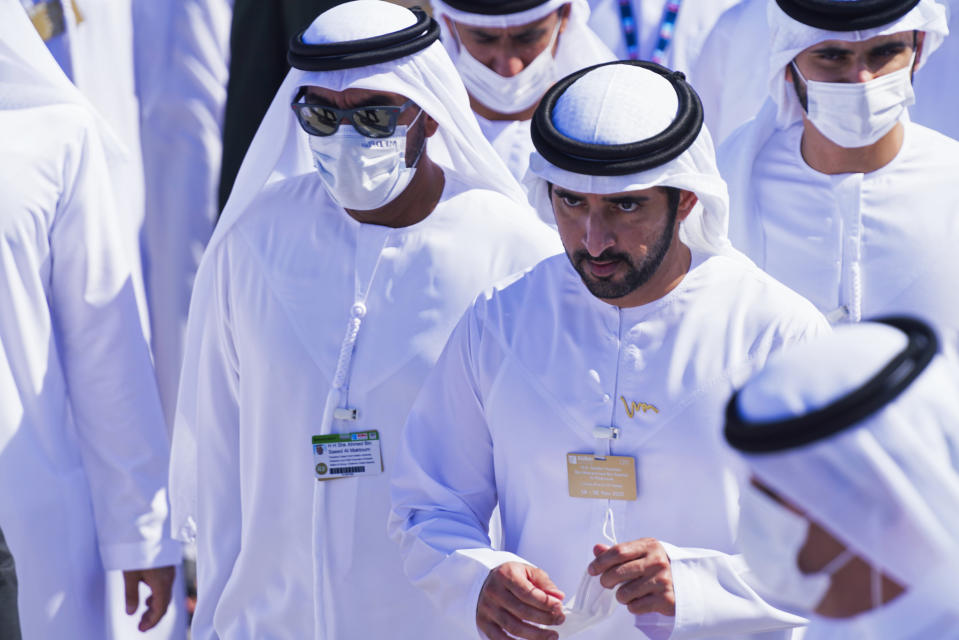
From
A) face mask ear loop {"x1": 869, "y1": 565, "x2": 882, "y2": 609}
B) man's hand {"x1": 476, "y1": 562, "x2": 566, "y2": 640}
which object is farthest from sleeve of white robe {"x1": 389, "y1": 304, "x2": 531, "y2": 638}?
face mask ear loop {"x1": 869, "y1": 565, "x2": 882, "y2": 609}

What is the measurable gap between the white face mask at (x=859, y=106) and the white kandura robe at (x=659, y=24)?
145 cm

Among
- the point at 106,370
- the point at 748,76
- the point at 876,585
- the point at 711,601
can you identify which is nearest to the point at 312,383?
the point at 106,370

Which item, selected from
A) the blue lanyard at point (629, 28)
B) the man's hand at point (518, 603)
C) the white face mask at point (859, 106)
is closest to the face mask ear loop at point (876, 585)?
the man's hand at point (518, 603)

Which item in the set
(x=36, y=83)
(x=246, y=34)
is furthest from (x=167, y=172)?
(x=36, y=83)

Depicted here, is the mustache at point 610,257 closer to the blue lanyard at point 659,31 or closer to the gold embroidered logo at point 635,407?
the gold embroidered logo at point 635,407

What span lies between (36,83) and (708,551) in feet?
8.16

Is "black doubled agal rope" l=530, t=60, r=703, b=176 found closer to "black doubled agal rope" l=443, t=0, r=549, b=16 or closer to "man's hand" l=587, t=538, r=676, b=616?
"man's hand" l=587, t=538, r=676, b=616

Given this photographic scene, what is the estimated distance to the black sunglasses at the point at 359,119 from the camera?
3.97m

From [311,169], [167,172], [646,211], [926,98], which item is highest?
[646,211]

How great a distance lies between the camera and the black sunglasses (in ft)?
13.0

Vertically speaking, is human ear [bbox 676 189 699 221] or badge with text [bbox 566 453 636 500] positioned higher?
human ear [bbox 676 189 699 221]

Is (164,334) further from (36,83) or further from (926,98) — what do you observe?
(926,98)

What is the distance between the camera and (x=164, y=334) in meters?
6.25

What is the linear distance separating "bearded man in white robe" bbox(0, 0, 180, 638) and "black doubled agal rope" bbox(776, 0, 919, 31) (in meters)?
2.08
